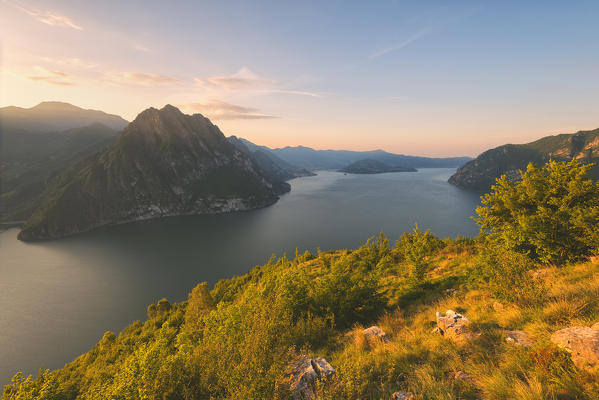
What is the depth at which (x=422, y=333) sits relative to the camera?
33.4ft

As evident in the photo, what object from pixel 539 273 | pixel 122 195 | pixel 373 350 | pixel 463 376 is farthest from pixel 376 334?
pixel 122 195

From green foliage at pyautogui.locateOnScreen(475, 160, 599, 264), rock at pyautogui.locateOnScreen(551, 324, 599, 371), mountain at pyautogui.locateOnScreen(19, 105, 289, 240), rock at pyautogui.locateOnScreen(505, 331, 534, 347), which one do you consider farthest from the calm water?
green foliage at pyautogui.locateOnScreen(475, 160, 599, 264)

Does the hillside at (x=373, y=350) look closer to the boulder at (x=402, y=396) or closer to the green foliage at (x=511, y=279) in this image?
the boulder at (x=402, y=396)

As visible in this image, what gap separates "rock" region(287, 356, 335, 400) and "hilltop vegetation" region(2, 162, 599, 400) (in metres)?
0.23

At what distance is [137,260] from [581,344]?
374ft

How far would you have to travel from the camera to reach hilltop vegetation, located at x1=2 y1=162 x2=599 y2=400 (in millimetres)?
6195

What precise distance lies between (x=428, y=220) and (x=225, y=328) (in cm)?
13416

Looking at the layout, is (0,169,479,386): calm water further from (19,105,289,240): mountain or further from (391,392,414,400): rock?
(391,392,414,400): rock

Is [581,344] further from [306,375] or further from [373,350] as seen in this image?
[306,375]

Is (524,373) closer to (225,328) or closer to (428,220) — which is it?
(225,328)

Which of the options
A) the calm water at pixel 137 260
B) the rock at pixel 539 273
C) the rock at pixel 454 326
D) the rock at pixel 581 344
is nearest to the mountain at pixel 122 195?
the calm water at pixel 137 260

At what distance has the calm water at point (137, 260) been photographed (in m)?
52.6

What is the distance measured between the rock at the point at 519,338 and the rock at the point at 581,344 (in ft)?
3.33

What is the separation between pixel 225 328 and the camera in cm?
999
